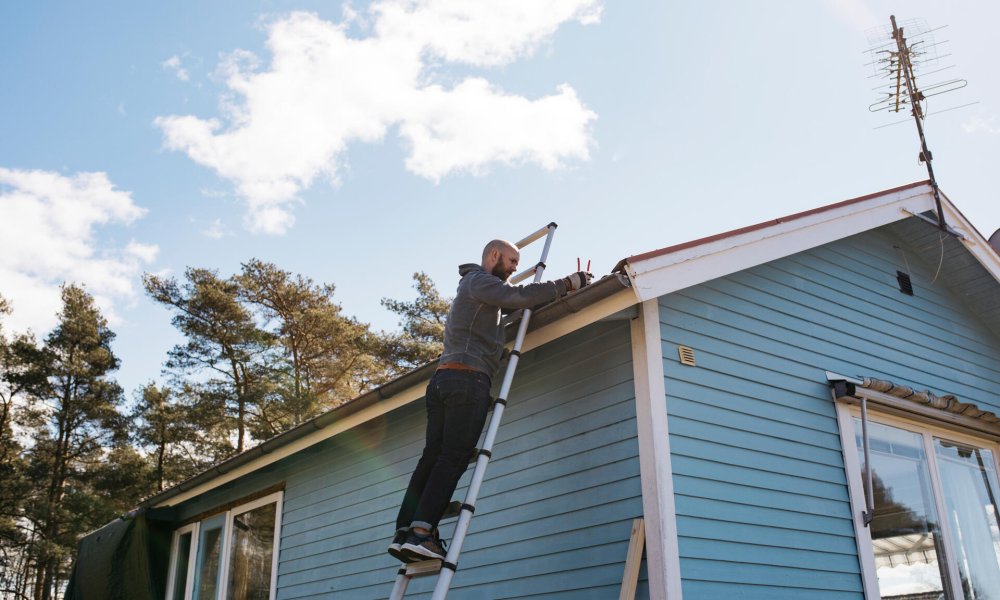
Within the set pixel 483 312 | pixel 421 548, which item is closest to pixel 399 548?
pixel 421 548

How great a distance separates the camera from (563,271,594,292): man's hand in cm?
449

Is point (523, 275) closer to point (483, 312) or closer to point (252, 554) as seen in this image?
point (483, 312)

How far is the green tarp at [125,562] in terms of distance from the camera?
9.46 meters

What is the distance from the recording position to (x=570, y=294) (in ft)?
14.9

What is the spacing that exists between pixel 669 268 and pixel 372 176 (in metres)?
7.70

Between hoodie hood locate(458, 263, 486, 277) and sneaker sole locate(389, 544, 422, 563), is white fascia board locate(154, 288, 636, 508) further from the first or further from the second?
sneaker sole locate(389, 544, 422, 563)

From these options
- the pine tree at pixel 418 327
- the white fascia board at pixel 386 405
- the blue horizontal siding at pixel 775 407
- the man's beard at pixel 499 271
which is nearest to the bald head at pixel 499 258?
the man's beard at pixel 499 271

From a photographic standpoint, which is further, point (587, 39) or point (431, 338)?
point (431, 338)

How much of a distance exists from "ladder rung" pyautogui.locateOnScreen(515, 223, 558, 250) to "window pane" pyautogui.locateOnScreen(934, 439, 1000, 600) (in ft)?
10.7

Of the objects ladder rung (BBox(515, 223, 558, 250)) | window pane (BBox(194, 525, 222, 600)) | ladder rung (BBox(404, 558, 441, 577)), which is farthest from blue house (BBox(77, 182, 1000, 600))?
window pane (BBox(194, 525, 222, 600))

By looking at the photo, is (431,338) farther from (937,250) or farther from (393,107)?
(937,250)

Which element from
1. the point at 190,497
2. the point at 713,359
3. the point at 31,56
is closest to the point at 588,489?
the point at 713,359

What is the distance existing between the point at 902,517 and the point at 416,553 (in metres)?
3.38

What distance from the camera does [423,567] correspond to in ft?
13.4
